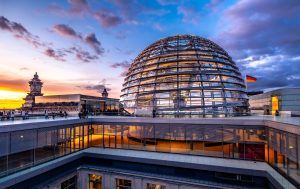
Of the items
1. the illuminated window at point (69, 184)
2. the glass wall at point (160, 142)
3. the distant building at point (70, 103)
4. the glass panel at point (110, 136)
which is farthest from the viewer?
the distant building at point (70, 103)

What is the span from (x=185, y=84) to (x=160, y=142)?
362 inches

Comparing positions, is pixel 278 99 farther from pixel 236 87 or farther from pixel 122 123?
pixel 122 123

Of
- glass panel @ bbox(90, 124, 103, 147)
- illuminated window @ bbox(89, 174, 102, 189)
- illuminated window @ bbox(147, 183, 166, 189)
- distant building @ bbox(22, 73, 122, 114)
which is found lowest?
illuminated window @ bbox(89, 174, 102, 189)

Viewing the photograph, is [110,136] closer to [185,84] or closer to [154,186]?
[154,186]

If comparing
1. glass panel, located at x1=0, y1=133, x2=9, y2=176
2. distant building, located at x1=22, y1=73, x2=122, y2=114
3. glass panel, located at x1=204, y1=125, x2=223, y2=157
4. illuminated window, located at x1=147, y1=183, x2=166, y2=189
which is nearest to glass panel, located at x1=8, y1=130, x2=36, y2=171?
glass panel, located at x1=0, y1=133, x2=9, y2=176

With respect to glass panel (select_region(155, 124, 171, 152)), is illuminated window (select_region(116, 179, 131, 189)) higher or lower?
lower

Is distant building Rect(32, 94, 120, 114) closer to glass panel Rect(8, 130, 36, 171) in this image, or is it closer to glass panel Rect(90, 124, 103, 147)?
glass panel Rect(90, 124, 103, 147)

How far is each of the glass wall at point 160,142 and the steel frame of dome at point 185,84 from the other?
310 cm

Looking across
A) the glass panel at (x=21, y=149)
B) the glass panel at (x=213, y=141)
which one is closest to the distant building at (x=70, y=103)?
the glass panel at (x=21, y=149)

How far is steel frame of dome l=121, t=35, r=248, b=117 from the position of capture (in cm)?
2820

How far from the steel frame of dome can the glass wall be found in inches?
122

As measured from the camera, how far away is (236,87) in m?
30.7

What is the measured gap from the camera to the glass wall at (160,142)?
17188mm

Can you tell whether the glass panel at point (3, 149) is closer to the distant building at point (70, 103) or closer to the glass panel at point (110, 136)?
the glass panel at point (110, 136)
